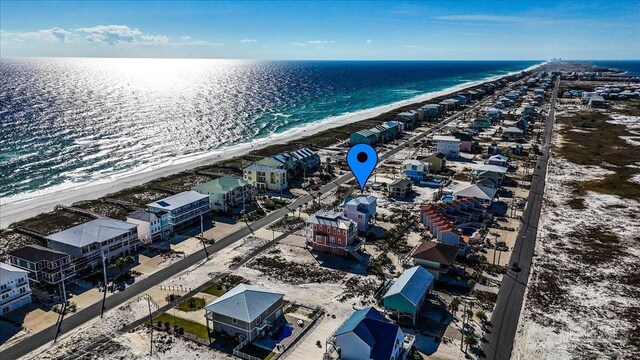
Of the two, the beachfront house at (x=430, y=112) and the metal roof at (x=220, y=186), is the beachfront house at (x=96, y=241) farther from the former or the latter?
the beachfront house at (x=430, y=112)

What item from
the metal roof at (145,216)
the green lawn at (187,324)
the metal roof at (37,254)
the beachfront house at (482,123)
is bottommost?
the green lawn at (187,324)

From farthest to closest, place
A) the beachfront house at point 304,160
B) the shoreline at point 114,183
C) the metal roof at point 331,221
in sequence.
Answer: the beachfront house at point 304,160 → the shoreline at point 114,183 → the metal roof at point 331,221

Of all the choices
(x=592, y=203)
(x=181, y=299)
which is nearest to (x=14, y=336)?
(x=181, y=299)

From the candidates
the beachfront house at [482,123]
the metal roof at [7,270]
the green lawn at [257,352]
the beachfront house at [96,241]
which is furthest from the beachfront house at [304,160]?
the beachfront house at [482,123]

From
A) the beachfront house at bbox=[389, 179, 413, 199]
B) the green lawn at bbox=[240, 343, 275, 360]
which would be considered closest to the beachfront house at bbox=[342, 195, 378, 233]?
the beachfront house at bbox=[389, 179, 413, 199]

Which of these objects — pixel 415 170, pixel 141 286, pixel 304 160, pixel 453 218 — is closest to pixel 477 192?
pixel 453 218

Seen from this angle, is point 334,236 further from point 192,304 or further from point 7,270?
point 7,270

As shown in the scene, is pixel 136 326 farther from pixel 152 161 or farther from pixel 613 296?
pixel 152 161
